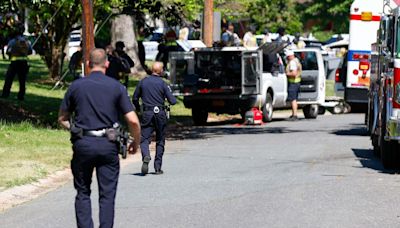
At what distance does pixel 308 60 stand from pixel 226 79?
162 inches

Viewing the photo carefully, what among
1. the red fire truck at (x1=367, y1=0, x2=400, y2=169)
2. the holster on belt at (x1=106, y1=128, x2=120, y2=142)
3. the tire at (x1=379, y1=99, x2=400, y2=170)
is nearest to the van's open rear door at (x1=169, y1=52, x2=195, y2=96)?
the red fire truck at (x1=367, y1=0, x2=400, y2=169)

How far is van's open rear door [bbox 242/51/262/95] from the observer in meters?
26.5

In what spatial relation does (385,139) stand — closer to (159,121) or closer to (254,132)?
(159,121)

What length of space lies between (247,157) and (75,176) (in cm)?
925

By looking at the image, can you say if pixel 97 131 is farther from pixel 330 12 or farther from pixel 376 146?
pixel 330 12

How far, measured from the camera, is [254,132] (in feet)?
82.1

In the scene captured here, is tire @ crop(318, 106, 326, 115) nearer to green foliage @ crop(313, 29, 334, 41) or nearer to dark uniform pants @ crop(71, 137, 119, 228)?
dark uniform pants @ crop(71, 137, 119, 228)

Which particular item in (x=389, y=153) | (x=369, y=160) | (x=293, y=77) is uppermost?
(x=293, y=77)

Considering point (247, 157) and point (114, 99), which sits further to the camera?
point (247, 157)

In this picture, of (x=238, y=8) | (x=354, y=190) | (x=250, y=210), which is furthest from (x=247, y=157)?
(x=238, y=8)

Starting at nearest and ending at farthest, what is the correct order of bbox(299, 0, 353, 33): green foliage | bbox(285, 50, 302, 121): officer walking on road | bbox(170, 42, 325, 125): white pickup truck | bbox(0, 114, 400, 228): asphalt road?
bbox(0, 114, 400, 228): asphalt road, bbox(170, 42, 325, 125): white pickup truck, bbox(285, 50, 302, 121): officer walking on road, bbox(299, 0, 353, 33): green foliage

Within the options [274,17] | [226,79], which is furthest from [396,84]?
[274,17]

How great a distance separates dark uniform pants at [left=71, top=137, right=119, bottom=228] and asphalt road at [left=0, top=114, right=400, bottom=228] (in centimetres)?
167

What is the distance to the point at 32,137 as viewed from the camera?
64.5ft
